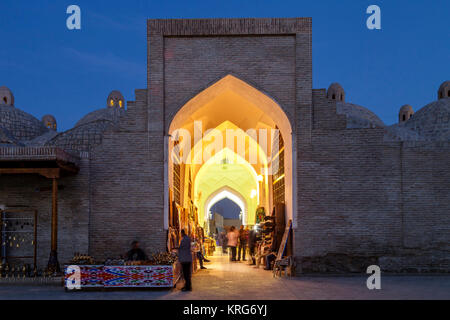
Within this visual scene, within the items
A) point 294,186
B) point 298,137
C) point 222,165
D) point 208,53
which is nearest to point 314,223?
point 294,186

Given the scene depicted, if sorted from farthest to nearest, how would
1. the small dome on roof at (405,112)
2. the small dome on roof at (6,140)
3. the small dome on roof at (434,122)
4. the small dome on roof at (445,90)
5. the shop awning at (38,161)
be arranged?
the small dome on roof at (405,112) → the small dome on roof at (445,90) → the small dome on roof at (434,122) → the small dome on roof at (6,140) → the shop awning at (38,161)

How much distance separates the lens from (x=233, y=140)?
19.9m

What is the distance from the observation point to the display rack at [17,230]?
1273cm

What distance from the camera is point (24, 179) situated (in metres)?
12.9

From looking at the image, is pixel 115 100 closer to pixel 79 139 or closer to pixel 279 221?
pixel 79 139

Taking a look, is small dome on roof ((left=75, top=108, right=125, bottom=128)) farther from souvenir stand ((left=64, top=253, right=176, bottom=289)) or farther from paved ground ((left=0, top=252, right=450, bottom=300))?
souvenir stand ((left=64, top=253, right=176, bottom=289))

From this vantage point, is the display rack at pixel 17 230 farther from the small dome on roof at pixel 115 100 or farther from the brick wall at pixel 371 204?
the small dome on roof at pixel 115 100

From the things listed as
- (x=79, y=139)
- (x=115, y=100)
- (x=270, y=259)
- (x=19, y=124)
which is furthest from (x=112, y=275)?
(x=115, y=100)

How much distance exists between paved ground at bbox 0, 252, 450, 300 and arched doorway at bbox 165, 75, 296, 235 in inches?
82.2

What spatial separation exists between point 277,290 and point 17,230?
6732 millimetres

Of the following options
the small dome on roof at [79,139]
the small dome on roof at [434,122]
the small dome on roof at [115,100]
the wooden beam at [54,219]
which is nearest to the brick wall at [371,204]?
the small dome on roof at [434,122]

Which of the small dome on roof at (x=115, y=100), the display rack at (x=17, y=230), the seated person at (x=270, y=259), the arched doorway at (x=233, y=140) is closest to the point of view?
the display rack at (x=17, y=230)

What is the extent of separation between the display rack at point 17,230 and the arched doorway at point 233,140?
11.0 feet
